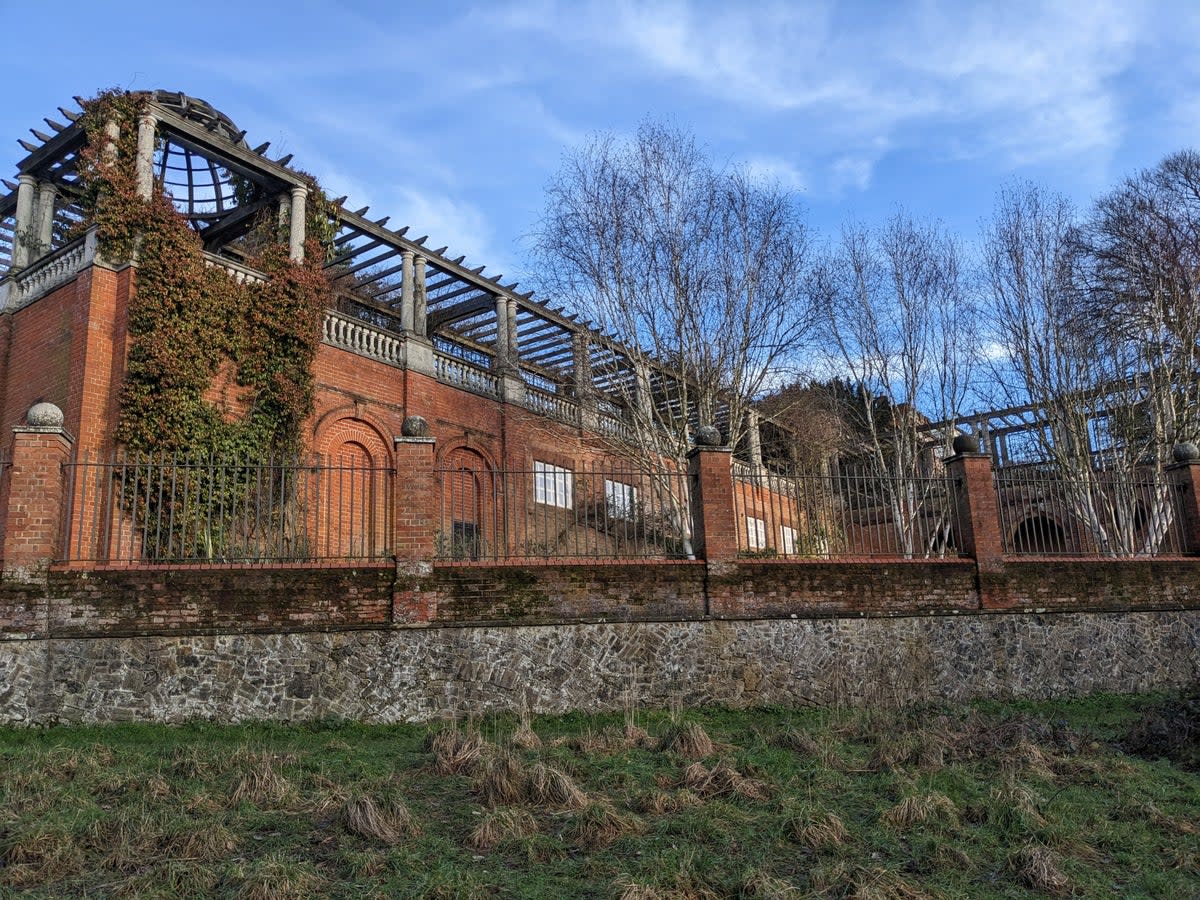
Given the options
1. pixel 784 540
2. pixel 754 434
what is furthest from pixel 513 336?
pixel 784 540

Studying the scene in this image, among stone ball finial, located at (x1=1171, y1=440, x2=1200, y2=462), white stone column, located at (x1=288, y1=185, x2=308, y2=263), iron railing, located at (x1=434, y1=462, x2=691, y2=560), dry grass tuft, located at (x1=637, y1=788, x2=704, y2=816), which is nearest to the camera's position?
dry grass tuft, located at (x1=637, y1=788, x2=704, y2=816)

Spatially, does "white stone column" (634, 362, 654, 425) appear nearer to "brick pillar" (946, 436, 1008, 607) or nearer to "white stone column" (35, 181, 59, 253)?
"brick pillar" (946, 436, 1008, 607)

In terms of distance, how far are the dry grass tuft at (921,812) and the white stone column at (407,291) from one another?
51.4 ft

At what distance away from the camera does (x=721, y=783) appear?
6.78m

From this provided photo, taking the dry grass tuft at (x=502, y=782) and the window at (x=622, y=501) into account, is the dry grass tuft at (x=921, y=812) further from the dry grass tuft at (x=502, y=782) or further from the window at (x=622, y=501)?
the window at (x=622, y=501)

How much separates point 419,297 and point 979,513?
12783mm

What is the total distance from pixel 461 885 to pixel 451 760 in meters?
2.44

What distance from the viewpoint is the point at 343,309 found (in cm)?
2292

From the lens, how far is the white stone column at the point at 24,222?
53.1ft

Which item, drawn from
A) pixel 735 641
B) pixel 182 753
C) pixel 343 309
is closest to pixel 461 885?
pixel 182 753

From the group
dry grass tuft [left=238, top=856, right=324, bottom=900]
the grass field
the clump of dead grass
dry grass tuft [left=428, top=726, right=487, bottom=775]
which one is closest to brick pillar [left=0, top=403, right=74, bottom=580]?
the grass field

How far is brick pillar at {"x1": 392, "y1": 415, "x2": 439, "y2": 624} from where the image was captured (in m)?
9.66

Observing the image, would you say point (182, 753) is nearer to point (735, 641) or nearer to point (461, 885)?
point (461, 885)

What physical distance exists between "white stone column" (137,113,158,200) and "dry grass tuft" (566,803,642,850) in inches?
525
